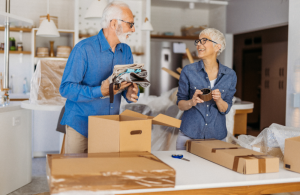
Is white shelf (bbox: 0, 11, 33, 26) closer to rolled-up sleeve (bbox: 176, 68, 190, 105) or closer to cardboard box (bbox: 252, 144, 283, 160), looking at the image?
rolled-up sleeve (bbox: 176, 68, 190, 105)

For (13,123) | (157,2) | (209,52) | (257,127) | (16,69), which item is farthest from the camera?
(257,127)

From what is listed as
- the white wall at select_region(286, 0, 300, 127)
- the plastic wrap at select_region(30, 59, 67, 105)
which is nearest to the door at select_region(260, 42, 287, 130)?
the white wall at select_region(286, 0, 300, 127)

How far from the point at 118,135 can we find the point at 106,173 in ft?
0.92

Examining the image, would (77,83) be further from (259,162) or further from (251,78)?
(251,78)

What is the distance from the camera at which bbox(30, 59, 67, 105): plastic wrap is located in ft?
9.86

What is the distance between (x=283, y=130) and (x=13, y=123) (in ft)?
7.90

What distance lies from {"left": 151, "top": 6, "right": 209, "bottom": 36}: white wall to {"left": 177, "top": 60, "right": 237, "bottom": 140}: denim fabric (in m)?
4.90

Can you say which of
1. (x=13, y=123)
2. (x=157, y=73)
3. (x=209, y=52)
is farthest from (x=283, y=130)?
(x=157, y=73)

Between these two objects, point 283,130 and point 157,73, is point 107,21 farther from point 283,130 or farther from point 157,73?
point 157,73

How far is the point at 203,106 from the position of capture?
6.63 ft

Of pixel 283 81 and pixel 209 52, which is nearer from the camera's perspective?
pixel 209 52

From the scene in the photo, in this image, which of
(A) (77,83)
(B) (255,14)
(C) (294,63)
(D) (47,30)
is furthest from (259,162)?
(B) (255,14)

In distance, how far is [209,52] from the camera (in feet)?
6.77

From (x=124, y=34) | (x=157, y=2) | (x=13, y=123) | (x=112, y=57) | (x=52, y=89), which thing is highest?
(x=157, y=2)
